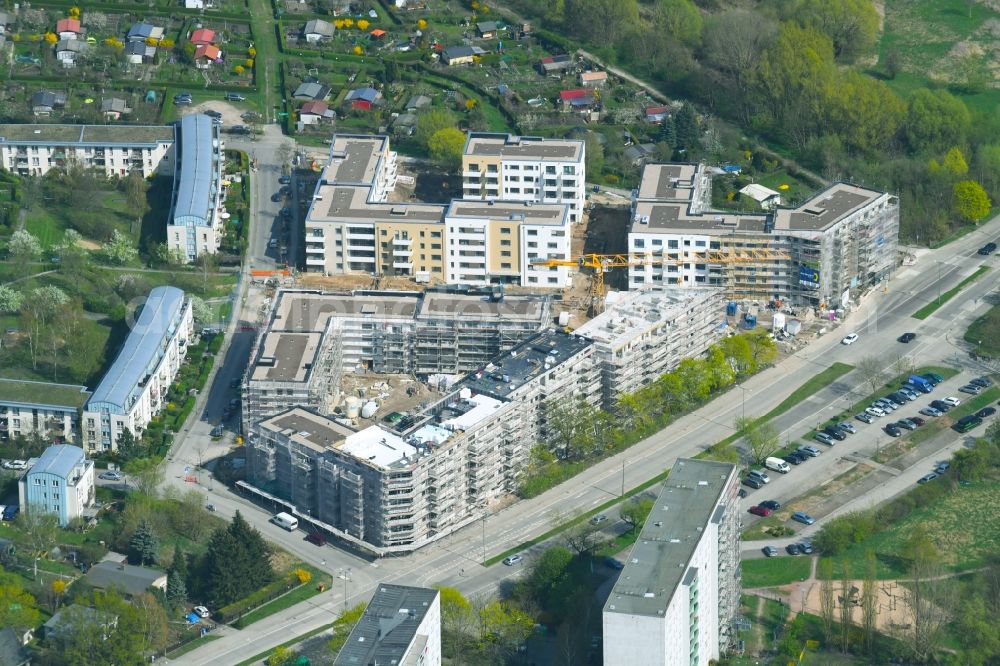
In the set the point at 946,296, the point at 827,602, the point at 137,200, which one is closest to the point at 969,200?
the point at 946,296

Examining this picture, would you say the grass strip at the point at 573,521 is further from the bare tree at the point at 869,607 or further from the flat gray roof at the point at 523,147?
the flat gray roof at the point at 523,147

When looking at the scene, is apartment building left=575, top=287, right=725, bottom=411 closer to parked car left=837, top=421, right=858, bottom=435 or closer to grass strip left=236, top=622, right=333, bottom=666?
parked car left=837, top=421, right=858, bottom=435

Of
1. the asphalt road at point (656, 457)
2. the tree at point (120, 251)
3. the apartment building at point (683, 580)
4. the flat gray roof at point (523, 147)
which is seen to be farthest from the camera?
the flat gray roof at point (523, 147)

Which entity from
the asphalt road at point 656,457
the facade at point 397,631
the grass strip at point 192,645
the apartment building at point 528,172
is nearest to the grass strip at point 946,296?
the asphalt road at point 656,457

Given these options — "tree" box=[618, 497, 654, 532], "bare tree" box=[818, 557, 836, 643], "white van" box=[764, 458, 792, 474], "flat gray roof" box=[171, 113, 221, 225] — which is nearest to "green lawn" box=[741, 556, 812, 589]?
"bare tree" box=[818, 557, 836, 643]

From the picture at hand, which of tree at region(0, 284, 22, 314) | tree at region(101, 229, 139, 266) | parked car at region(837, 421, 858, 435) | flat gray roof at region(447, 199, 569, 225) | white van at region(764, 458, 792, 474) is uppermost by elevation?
flat gray roof at region(447, 199, 569, 225)

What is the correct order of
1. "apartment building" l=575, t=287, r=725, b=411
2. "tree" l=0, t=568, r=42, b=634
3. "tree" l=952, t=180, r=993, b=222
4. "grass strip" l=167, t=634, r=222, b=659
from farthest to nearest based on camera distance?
"tree" l=952, t=180, r=993, b=222, "apartment building" l=575, t=287, r=725, b=411, "grass strip" l=167, t=634, r=222, b=659, "tree" l=0, t=568, r=42, b=634

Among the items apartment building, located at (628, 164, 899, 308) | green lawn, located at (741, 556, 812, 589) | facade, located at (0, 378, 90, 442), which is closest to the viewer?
green lawn, located at (741, 556, 812, 589)
